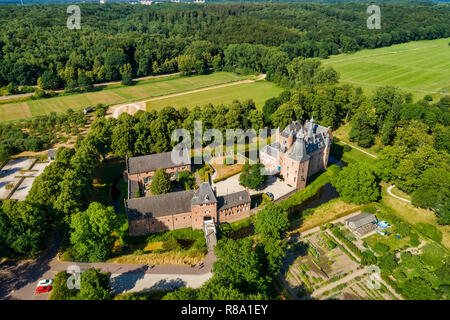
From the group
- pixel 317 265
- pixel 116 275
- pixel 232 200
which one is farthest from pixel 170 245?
pixel 317 265

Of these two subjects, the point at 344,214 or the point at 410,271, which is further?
the point at 344,214

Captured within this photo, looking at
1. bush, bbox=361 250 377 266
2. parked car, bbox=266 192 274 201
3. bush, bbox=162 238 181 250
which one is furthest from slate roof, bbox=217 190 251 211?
bush, bbox=361 250 377 266

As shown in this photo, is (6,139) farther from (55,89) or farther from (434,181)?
(434,181)

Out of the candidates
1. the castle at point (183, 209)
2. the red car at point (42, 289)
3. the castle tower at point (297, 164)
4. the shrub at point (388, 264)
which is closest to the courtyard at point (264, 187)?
the castle tower at point (297, 164)

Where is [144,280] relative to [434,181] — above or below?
below

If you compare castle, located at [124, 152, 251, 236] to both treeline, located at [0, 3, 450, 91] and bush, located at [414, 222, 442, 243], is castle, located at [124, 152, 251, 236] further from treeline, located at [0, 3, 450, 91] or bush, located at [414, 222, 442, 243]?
treeline, located at [0, 3, 450, 91]

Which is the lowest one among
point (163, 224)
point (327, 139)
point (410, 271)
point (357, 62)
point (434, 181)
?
point (410, 271)

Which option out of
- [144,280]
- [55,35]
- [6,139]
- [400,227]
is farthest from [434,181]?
[55,35]
